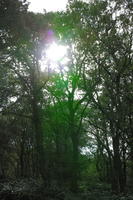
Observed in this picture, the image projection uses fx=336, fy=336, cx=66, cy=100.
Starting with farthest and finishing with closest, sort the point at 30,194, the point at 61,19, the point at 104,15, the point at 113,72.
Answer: the point at 113,72, the point at 61,19, the point at 104,15, the point at 30,194

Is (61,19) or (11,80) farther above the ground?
(61,19)

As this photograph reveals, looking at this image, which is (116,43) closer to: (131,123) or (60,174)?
(131,123)

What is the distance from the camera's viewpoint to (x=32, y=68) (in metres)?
25.3

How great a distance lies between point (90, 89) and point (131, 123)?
4.63 meters

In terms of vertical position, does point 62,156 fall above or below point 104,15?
below

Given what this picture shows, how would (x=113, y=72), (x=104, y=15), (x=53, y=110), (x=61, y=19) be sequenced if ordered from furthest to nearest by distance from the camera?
(x=53, y=110), (x=113, y=72), (x=61, y=19), (x=104, y=15)

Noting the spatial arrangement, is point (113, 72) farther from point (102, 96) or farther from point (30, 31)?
point (30, 31)

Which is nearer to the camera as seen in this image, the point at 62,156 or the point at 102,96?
the point at 102,96

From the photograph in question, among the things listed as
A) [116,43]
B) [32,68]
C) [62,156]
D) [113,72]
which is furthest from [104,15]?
[62,156]

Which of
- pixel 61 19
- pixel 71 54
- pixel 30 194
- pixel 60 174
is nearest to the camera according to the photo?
pixel 30 194

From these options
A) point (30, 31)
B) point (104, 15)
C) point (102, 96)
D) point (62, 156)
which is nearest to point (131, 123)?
point (102, 96)

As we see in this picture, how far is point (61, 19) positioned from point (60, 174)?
1367cm

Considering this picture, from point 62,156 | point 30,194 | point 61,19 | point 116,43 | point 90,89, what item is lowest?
point 30,194

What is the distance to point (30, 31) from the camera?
17.5 m
